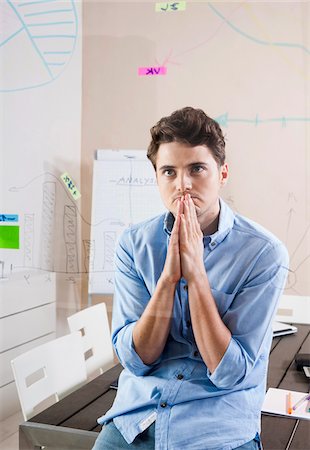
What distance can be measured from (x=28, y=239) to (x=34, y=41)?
43 centimetres

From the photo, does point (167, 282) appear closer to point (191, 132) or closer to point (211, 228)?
point (211, 228)

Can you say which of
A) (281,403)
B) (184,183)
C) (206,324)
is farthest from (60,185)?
(281,403)

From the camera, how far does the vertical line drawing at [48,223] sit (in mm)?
1209

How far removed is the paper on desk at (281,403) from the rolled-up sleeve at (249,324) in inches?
11.5

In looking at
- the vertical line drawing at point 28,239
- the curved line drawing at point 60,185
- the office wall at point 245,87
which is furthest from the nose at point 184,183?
the vertical line drawing at point 28,239

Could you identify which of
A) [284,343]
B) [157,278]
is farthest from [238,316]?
[284,343]

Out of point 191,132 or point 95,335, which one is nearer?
point 191,132

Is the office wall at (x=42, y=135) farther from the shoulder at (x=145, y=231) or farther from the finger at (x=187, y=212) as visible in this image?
the finger at (x=187, y=212)

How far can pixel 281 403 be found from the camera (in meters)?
1.20

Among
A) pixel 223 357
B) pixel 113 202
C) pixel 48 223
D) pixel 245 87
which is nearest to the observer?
pixel 223 357

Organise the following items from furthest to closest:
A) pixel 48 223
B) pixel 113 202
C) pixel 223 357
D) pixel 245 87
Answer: pixel 48 223 < pixel 113 202 < pixel 245 87 < pixel 223 357

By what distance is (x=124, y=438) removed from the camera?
0.99 metres

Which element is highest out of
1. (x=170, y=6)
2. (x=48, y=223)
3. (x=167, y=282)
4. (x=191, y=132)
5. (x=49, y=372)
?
(x=170, y=6)

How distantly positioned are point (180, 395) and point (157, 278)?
20 centimetres
